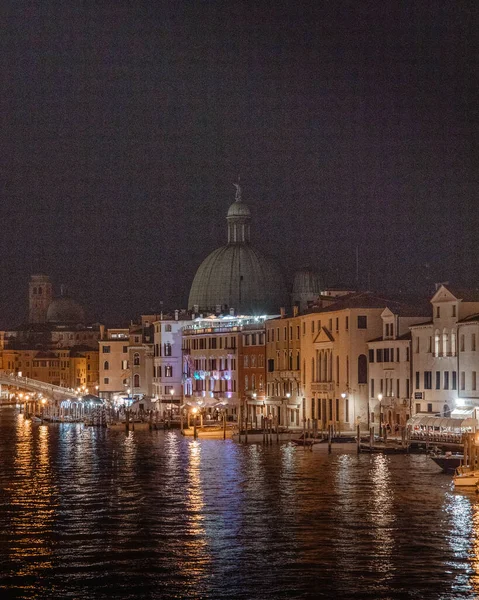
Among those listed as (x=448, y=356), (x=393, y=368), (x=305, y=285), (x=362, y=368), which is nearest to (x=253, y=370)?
(x=362, y=368)

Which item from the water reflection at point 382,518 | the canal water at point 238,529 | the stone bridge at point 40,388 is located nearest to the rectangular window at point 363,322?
the canal water at point 238,529

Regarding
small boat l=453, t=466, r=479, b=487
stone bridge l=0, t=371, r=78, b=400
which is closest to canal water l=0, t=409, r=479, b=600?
small boat l=453, t=466, r=479, b=487

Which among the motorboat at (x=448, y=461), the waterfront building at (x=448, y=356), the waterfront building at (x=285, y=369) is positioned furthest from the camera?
the waterfront building at (x=285, y=369)

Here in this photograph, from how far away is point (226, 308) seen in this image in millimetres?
118562

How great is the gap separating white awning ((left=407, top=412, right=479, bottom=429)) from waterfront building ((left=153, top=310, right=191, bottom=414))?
46917 mm

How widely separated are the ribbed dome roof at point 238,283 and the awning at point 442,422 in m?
56.6

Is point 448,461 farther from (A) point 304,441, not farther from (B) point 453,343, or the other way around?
(A) point 304,441

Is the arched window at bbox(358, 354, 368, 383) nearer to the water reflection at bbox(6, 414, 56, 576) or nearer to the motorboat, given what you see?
the water reflection at bbox(6, 414, 56, 576)

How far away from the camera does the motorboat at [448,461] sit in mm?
51188

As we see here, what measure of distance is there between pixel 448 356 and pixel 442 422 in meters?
5.88

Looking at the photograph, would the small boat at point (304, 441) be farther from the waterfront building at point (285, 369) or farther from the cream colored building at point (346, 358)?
the waterfront building at point (285, 369)

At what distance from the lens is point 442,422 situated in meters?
59.5

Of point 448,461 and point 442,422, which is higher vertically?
point 442,422

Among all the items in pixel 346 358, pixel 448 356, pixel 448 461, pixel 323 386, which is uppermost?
pixel 346 358
